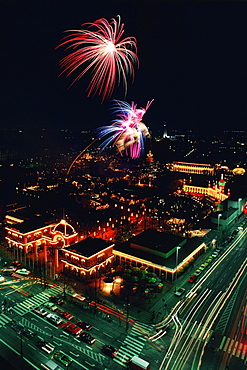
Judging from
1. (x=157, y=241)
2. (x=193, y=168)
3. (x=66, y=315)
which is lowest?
(x=66, y=315)

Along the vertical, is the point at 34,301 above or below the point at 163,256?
below

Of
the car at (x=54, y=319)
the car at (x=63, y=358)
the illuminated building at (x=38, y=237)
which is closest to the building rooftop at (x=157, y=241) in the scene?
the illuminated building at (x=38, y=237)

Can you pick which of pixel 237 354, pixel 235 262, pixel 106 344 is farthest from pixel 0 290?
pixel 235 262

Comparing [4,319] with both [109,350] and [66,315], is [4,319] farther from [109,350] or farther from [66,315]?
[109,350]

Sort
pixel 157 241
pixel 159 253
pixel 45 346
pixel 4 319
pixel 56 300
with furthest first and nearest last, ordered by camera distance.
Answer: pixel 157 241
pixel 159 253
pixel 56 300
pixel 4 319
pixel 45 346

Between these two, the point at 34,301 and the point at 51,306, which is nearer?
the point at 51,306

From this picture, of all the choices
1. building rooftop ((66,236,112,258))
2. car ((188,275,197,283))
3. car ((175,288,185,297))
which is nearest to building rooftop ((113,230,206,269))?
building rooftop ((66,236,112,258))

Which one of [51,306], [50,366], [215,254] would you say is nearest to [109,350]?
[50,366]

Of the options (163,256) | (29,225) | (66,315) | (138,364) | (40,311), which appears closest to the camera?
(138,364)
